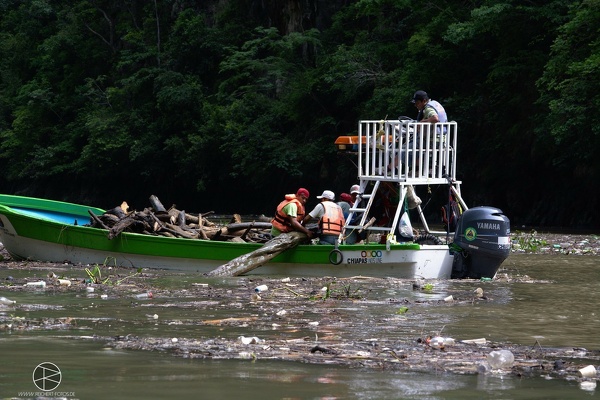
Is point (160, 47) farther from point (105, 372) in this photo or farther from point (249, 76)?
point (105, 372)

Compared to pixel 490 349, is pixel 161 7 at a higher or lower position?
higher

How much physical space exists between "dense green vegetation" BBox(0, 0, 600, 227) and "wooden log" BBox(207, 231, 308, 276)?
15.0 metres

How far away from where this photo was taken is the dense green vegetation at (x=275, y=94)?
113 feet

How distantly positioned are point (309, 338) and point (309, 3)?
40.0 metres

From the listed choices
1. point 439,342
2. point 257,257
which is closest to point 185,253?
point 257,257

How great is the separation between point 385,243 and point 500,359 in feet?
27.0

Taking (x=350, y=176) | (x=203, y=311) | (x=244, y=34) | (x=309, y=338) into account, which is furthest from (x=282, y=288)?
(x=244, y=34)

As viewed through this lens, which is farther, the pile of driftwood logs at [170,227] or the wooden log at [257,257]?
the pile of driftwood logs at [170,227]

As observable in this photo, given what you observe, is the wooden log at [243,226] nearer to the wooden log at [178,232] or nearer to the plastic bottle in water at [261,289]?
the wooden log at [178,232]

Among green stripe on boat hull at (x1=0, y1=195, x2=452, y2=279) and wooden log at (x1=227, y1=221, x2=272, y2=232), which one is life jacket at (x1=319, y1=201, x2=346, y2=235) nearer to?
green stripe on boat hull at (x1=0, y1=195, x2=452, y2=279)

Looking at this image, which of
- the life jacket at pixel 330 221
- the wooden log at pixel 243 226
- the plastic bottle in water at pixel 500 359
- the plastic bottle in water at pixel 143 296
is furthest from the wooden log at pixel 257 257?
the plastic bottle in water at pixel 500 359

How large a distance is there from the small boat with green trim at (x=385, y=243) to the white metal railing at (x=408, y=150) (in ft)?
0.05

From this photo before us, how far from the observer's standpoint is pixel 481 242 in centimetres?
1555

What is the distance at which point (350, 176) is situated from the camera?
41719 millimetres
